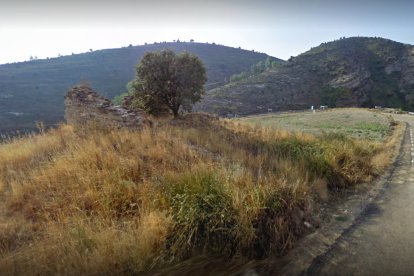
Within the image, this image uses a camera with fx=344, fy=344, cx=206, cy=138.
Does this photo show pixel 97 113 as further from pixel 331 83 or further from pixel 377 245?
pixel 331 83

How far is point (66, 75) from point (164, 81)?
95.6 m

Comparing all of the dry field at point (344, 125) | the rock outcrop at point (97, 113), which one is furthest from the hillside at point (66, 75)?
the rock outcrop at point (97, 113)

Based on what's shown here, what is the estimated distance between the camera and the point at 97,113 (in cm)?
1276

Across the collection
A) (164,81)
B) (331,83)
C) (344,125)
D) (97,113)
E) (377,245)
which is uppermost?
(331,83)

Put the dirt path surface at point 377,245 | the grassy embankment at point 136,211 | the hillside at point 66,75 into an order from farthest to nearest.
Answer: the hillside at point 66,75, the dirt path surface at point 377,245, the grassy embankment at point 136,211

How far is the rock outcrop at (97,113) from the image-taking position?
11609 millimetres

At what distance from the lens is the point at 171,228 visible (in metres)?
4.44

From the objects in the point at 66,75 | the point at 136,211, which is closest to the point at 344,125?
the point at 136,211

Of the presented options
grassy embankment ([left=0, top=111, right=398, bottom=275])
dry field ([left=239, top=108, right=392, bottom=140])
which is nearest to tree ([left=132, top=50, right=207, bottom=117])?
dry field ([left=239, top=108, right=392, bottom=140])

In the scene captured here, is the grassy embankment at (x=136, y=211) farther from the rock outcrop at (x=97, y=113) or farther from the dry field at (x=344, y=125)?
the dry field at (x=344, y=125)

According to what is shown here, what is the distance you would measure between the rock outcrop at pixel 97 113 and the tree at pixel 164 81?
428cm

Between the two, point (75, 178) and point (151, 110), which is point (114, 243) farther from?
point (151, 110)

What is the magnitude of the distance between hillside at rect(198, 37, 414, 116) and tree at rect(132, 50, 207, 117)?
41.8m

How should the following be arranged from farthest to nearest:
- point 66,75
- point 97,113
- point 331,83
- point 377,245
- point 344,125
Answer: point 66,75
point 331,83
point 344,125
point 97,113
point 377,245
